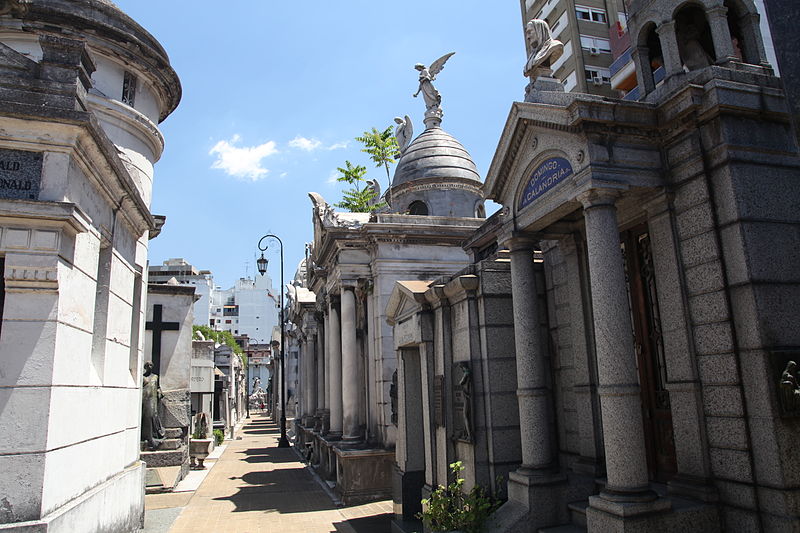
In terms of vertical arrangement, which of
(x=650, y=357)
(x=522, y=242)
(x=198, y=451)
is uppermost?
(x=522, y=242)

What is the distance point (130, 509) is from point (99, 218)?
15.4ft

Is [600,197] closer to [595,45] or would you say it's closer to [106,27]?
[106,27]

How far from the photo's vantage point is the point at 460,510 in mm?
7574

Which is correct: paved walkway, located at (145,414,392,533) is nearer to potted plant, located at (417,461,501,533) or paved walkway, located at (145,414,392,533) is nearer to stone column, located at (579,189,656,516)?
potted plant, located at (417,461,501,533)

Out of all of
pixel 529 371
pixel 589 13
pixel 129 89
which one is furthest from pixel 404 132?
pixel 589 13

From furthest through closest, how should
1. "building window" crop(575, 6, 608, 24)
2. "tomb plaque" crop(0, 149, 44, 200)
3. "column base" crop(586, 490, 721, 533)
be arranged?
"building window" crop(575, 6, 608, 24) < "tomb plaque" crop(0, 149, 44, 200) < "column base" crop(586, 490, 721, 533)

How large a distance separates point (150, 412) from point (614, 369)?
41.6ft

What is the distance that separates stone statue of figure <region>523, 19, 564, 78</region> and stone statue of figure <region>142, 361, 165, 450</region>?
1168 centimetres

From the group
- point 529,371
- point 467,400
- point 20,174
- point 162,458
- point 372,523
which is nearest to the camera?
point 20,174

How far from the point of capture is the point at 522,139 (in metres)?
7.59

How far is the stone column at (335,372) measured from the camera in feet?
56.0

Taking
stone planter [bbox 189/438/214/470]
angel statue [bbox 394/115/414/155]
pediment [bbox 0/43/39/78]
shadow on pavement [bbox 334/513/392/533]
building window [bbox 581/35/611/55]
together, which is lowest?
shadow on pavement [bbox 334/513/392/533]

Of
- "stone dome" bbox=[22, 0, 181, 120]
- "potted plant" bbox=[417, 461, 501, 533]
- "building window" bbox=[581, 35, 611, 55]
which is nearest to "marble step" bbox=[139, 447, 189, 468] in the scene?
"stone dome" bbox=[22, 0, 181, 120]

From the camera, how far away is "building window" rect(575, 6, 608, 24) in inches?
1398
